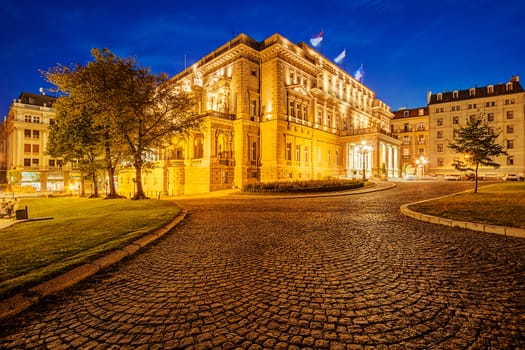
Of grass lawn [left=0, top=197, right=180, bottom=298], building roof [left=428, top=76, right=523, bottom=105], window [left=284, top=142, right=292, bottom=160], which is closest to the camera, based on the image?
grass lawn [left=0, top=197, right=180, bottom=298]

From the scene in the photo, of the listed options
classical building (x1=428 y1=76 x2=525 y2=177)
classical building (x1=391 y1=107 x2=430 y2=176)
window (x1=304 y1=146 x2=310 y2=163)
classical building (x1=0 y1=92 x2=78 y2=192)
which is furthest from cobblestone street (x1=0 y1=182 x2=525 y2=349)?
classical building (x1=391 y1=107 x2=430 y2=176)

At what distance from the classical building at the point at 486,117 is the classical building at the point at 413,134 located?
3628 mm

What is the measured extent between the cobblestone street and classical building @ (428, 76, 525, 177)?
5676 cm

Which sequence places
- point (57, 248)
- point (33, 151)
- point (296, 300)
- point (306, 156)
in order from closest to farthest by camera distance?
point (296, 300) → point (57, 248) → point (306, 156) → point (33, 151)

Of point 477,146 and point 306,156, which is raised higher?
point 306,156

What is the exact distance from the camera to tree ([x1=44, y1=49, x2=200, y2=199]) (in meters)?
18.2

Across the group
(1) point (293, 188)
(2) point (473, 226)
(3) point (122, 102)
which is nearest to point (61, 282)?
(2) point (473, 226)

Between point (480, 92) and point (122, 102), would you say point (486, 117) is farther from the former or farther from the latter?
point (122, 102)

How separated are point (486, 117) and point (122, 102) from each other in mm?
75701

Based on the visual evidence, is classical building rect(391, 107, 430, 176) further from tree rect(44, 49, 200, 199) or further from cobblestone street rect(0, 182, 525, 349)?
cobblestone street rect(0, 182, 525, 349)

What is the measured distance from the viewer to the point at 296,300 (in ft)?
12.1

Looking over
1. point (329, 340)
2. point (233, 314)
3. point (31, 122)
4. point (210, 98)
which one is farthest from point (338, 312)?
point (31, 122)

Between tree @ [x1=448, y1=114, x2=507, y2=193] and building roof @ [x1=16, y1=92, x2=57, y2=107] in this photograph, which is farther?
building roof @ [x1=16, y1=92, x2=57, y2=107]

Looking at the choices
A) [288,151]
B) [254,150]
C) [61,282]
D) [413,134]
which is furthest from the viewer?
[413,134]
